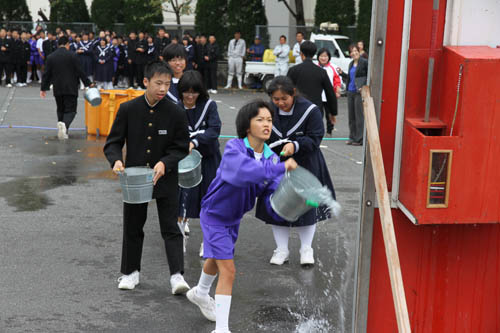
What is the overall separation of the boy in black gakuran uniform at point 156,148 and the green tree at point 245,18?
76.2 feet

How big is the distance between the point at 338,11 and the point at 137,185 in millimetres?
25435

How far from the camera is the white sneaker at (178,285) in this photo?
5.63 metres

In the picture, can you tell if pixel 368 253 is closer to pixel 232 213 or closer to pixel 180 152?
pixel 232 213

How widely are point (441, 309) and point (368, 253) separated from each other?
51 centimetres

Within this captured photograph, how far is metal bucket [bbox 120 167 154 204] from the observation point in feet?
17.2

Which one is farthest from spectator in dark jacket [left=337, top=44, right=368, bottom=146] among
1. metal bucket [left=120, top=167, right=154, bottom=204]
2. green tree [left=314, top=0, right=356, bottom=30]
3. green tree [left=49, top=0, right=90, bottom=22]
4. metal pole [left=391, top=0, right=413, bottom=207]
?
green tree [left=49, top=0, right=90, bottom=22]

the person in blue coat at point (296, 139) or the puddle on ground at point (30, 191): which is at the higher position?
the person in blue coat at point (296, 139)

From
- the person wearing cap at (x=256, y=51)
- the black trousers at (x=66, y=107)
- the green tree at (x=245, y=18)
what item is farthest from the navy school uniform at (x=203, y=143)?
the green tree at (x=245, y=18)

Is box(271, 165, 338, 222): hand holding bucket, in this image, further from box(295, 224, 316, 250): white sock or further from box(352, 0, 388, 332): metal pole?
box(295, 224, 316, 250): white sock

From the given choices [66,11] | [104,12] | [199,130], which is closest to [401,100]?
[199,130]

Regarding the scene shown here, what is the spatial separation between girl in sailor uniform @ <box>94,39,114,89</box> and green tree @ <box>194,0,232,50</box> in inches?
198

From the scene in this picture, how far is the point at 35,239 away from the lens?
278 inches

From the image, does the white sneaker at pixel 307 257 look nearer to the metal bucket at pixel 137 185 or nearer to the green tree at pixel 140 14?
the metal bucket at pixel 137 185

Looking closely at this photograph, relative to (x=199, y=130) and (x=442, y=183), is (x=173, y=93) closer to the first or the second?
(x=199, y=130)
